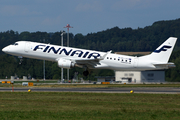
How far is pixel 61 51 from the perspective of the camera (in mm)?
52000

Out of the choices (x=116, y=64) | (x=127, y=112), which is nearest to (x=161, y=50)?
(x=116, y=64)

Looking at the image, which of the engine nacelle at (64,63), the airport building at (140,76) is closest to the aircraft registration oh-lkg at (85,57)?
the engine nacelle at (64,63)

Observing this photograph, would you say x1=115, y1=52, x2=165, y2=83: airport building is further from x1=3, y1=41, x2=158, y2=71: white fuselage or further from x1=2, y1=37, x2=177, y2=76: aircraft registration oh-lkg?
x1=3, y1=41, x2=158, y2=71: white fuselage

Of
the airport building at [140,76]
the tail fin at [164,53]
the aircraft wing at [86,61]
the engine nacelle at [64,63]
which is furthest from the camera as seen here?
the airport building at [140,76]

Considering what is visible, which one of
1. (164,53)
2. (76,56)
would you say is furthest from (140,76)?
(76,56)

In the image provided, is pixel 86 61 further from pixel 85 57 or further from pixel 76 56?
pixel 76 56

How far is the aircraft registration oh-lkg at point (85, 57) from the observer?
51906 millimetres

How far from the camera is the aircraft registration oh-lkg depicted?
5191 centimetres

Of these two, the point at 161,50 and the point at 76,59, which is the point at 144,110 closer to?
the point at 76,59

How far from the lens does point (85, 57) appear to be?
52938 millimetres

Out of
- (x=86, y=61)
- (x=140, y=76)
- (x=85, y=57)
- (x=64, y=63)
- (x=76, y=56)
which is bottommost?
(x=140, y=76)

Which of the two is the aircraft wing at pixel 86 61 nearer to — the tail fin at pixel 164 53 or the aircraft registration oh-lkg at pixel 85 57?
the aircraft registration oh-lkg at pixel 85 57

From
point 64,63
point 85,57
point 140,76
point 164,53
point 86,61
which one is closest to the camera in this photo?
point 64,63

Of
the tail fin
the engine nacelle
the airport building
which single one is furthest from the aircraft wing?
the airport building
